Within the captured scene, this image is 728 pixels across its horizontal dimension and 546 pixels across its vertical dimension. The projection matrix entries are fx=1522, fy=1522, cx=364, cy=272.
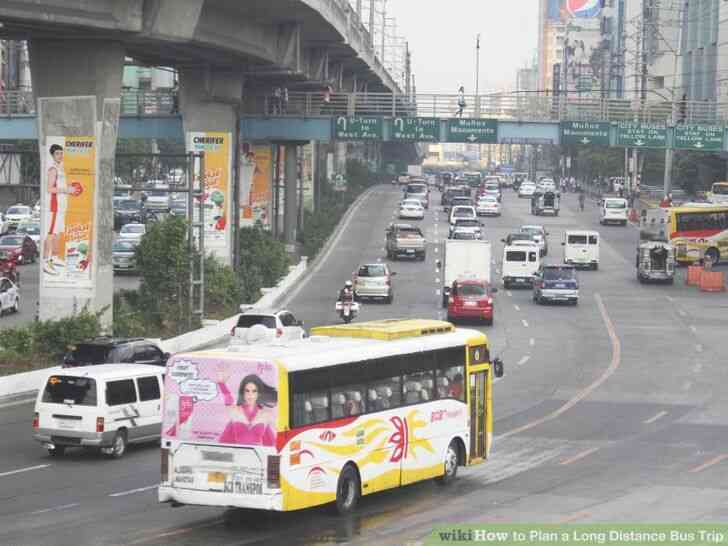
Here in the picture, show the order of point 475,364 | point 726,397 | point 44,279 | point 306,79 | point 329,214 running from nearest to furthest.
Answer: point 475,364
point 726,397
point 44,279
point 306,79
point 329,214

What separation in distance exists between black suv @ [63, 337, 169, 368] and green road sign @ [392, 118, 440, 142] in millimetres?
42128

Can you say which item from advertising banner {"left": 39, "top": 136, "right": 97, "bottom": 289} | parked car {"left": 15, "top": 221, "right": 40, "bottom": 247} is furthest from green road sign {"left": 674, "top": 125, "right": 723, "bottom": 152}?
advertising banner {"left": 39, "top": 136, "right": 97, "bottom": 289}

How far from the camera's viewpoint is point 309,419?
20469 millimetres

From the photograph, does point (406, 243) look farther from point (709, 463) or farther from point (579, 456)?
point (709, 463)

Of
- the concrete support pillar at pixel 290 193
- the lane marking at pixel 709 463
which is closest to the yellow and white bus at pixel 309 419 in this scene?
the lane marking at pixel 709 463

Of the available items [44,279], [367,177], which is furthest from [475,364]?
[367,177]

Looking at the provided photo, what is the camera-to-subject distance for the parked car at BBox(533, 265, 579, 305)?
6209 centimetres

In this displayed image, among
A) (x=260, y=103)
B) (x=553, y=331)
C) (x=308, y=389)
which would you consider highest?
(x=260, y=103)

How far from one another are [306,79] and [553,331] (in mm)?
22320

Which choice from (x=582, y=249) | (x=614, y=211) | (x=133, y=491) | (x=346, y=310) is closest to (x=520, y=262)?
(x=582, y=249)

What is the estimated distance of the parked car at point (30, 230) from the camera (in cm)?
8194

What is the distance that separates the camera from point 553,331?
53.6 m

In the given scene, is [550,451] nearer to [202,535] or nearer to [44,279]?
[202,535]

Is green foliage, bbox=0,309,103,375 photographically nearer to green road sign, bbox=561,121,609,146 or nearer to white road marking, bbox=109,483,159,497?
white road marking, bbox=109,483,159,497
